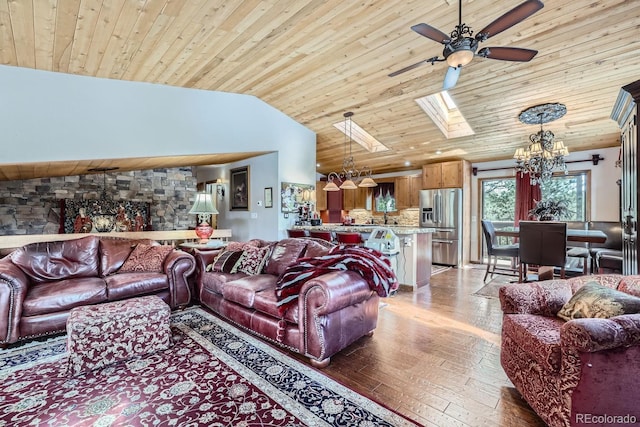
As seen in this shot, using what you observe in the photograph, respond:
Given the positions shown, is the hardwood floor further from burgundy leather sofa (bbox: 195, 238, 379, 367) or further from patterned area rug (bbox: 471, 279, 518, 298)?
patterned area rug (bbox: 471, 279, 518, 298)

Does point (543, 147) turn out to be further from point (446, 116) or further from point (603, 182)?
point (603, 182)

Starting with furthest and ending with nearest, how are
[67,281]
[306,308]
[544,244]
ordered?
[544,244] → [67,281] → [306,308]

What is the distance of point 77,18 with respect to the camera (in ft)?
8.77

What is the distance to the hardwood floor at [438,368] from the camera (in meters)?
1.81

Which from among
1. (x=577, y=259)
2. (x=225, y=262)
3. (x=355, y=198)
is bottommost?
(x=577, y=259)

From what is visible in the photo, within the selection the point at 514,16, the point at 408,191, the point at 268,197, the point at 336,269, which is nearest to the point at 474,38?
the point at 514,16

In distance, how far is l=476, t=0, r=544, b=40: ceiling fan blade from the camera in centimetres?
188

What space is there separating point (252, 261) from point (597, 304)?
2999 mm

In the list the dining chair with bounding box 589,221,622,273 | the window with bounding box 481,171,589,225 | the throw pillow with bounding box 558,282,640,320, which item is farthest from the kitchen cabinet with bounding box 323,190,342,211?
the throw pillow with bounding box 558,282,640,320

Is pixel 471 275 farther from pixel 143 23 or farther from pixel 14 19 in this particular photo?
pixel 14 19

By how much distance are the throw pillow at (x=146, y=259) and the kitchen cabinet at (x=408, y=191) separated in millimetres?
5715

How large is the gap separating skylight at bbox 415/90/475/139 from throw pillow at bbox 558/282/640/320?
Answer: 383 centimetres

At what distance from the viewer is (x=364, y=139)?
6.68 metres

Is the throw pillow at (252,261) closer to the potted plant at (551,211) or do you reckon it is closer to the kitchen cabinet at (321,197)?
the potted plant at (551,211)
